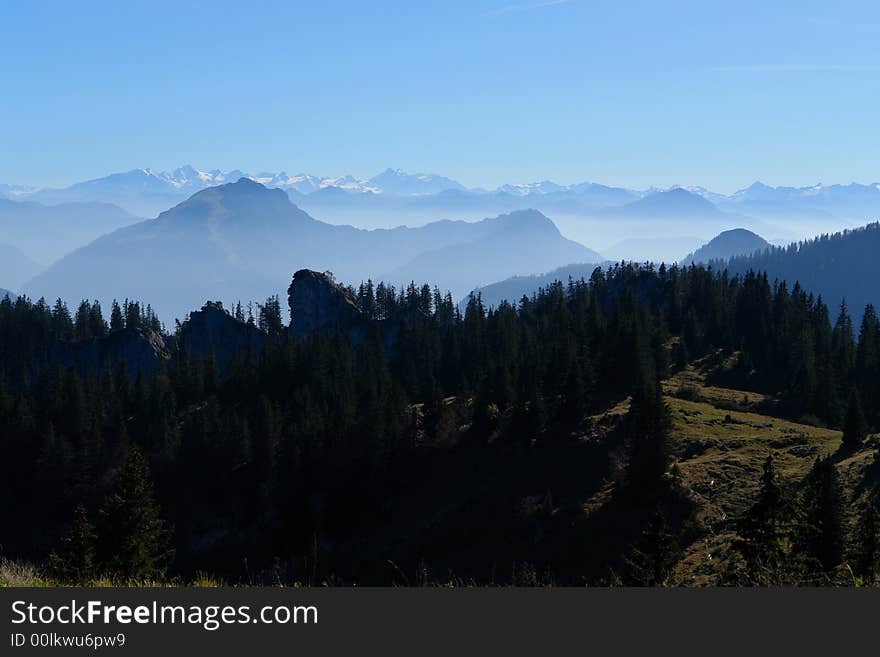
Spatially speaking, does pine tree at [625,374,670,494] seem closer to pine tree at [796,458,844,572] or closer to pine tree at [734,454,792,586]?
pine tree at [796,458,844,572]

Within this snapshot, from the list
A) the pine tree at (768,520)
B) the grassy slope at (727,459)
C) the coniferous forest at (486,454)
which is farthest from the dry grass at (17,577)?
the grassy slope at (727,459)

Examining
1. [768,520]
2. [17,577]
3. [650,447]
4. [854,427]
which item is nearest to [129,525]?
[17,577]

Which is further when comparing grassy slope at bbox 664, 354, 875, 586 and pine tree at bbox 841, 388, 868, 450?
pine tree at bbox 841, 388, 868, 450

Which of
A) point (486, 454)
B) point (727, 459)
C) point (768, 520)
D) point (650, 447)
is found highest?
point (768, 520)

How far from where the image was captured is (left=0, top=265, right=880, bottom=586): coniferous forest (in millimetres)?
53156

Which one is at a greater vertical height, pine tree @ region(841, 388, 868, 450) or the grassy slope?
pine tree @ region(841, 388, 868, 450)

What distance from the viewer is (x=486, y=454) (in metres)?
95.8

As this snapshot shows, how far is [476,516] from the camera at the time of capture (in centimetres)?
7869

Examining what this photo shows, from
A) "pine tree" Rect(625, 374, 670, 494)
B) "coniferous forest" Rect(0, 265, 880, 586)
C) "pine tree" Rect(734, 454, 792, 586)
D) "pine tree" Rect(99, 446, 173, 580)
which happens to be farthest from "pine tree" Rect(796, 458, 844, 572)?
"pine tree" Rect(99, 446, 173, 580)

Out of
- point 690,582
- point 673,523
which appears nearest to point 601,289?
point 673,523

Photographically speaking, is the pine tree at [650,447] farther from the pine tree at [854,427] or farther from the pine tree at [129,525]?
the pine tree at [129,525]

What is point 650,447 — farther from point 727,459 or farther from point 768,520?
point 768,520

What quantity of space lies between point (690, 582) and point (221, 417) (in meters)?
91.7

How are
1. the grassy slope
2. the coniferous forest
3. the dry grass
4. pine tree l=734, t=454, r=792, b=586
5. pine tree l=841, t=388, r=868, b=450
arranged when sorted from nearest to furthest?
the dry grass < pine tree l=734, t=454, r=792, b=586 < the coniferous forest < the grassy slope < pine tree l=841, t=388, r=868, b=450
